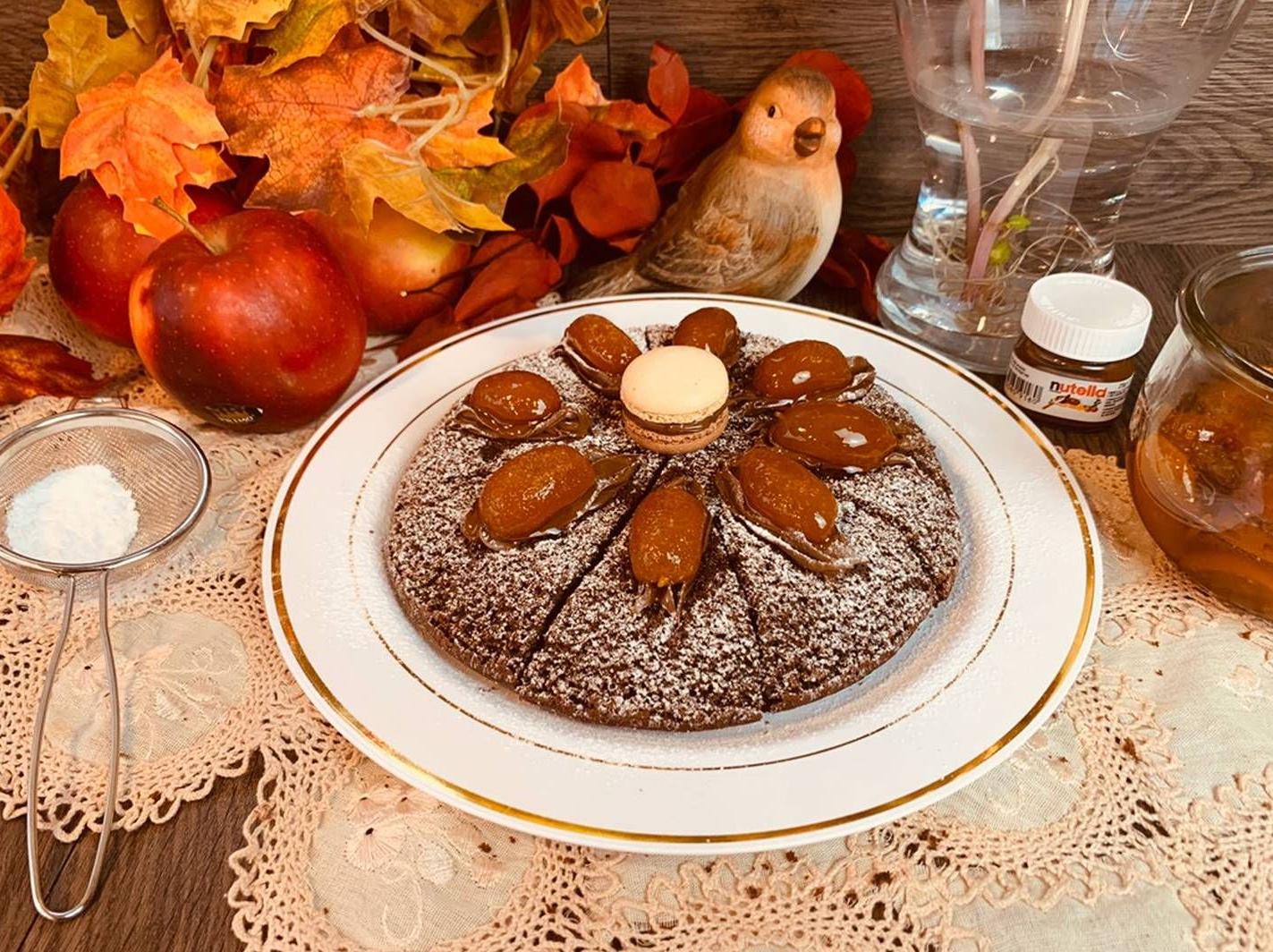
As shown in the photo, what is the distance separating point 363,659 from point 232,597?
0.24m

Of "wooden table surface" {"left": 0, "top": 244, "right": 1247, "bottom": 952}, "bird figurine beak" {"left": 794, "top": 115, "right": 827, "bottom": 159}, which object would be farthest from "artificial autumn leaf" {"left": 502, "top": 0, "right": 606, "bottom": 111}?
"wooden table surface" {"left": 0, "top": 244, "right": 1247, "bottom": 952}

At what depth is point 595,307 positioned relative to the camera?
4.50 ft

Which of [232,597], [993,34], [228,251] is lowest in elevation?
[232,597]

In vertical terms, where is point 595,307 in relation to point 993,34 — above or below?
below

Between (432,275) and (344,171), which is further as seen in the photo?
(432,275)

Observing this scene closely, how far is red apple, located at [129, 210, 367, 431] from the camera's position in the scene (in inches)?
44.2

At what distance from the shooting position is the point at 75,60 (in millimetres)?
1247

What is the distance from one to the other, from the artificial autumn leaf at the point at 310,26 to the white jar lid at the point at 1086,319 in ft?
2.85

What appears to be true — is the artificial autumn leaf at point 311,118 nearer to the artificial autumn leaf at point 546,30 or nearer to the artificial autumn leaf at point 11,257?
the artificial autumn leaf at point 546,30

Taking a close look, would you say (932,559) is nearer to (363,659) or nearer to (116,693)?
(363,659)

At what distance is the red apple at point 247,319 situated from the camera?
1122 millimetres

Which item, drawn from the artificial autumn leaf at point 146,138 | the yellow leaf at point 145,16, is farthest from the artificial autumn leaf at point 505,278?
the yellow leaf at point 145,16

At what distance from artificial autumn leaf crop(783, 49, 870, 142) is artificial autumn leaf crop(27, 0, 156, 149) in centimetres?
89

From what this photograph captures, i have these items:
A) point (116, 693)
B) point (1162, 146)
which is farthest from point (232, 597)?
point (1162, 146)
